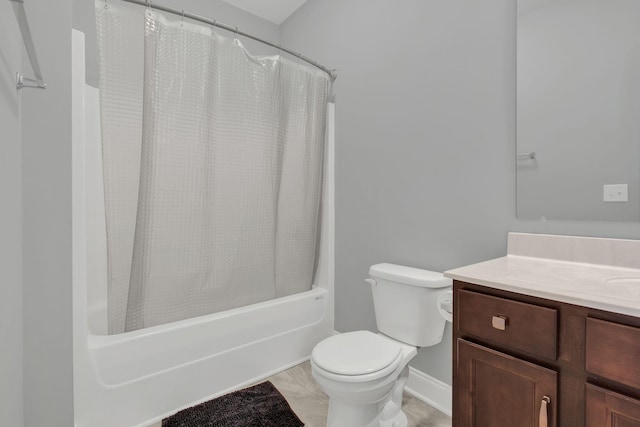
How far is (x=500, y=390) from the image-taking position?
3.02ft

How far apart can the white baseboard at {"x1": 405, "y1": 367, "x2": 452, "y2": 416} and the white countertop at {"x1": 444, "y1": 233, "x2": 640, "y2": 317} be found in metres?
0.83

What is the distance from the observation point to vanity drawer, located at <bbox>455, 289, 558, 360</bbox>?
0.83 m

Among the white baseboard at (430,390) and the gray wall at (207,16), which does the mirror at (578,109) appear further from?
the gray wall at (207,16)

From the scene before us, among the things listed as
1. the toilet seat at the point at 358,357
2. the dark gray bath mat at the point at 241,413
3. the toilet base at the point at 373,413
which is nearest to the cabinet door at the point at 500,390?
the toilet seat at the point at 358,357

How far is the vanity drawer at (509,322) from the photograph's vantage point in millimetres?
833

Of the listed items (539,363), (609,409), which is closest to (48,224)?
(539,363)

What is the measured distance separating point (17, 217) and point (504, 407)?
5.44 feet

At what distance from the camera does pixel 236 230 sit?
187cm

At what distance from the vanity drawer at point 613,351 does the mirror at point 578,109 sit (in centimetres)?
62

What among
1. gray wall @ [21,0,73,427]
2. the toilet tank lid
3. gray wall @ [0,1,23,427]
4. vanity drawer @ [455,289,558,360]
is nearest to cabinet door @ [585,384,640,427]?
vanity drawer @ [455,289,558,360]

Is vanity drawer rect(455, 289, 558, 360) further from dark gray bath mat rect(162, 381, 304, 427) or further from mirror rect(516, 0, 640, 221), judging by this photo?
dark gray bath mat rect(162, 381, 304, 427)

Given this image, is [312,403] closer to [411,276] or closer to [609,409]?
[411,276]

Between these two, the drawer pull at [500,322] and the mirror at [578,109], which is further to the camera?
the mirror at [578,109]

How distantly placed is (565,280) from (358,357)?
0.82 metres
